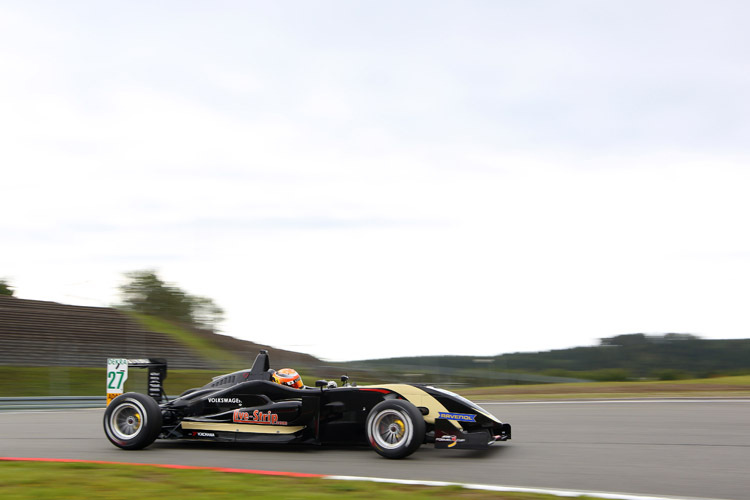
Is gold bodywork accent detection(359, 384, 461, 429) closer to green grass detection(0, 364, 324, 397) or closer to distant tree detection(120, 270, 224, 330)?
green grass detection(0, 364, 324, 397)

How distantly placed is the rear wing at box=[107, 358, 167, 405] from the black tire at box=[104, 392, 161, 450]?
0.19 m

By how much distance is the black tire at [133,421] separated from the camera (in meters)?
8.20

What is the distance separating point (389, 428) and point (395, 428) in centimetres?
8

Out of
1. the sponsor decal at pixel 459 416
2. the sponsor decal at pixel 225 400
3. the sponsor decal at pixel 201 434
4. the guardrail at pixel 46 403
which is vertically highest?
the sponsor decal at pixel 225 400

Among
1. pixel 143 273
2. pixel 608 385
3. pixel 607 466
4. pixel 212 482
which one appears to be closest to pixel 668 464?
pixel 607 466

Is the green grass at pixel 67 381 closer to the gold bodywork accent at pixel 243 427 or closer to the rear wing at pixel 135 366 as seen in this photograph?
the rear wing at pixel 135 366

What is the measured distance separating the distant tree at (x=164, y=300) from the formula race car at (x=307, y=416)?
46649mm

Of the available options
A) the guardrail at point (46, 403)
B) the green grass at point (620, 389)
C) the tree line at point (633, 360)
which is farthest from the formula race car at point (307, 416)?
the tree line at point (633, 360)

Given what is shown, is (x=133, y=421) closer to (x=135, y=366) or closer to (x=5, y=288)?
(x=135, y=366)

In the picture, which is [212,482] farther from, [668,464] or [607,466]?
[668,464]

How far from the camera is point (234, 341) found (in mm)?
42094

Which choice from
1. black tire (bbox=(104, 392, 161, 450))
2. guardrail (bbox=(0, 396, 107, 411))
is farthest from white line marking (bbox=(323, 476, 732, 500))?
guardrail (bbox=(0, 396, 107, 411))

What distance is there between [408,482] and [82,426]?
26.1 feet

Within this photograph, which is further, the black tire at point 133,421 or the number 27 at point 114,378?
the number 27 at point 114,378
